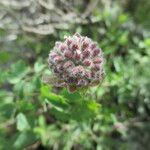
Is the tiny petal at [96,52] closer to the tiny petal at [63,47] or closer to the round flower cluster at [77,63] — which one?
the round flower cluster at [77,63]

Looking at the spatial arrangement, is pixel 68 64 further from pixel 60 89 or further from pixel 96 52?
pixel 60 89

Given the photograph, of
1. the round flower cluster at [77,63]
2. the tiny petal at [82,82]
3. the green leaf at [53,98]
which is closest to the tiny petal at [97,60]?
the round flower cluster at [77,63]

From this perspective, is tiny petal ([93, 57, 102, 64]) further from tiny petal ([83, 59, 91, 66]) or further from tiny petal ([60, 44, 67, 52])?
tiny petal ([60, 44, 67, 52])

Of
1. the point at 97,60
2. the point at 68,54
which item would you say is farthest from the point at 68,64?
the point at 97,60

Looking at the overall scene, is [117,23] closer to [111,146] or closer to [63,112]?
[111,146]

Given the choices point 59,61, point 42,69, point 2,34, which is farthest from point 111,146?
point 59,61
